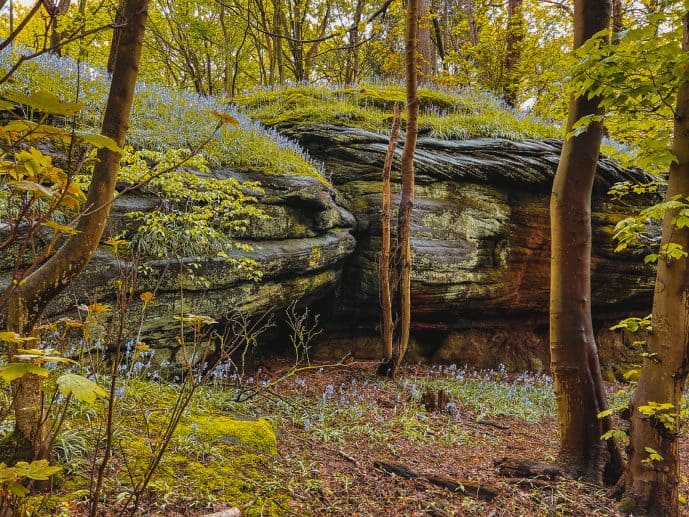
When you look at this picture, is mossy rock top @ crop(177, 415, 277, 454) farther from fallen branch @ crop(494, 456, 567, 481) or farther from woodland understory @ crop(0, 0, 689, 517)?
fallen branch @ crop(494, 456, 567, 481)

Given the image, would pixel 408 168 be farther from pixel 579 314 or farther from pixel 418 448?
pixel 418 448

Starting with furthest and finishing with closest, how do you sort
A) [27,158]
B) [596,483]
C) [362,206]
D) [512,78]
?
[512,78] < [362,206] < [596,483] < [27,158]

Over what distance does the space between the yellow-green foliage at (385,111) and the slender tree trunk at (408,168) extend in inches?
127

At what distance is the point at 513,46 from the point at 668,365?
1135cm

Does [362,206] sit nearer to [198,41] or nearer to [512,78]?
[512,78]

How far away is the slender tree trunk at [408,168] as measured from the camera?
6617 mm

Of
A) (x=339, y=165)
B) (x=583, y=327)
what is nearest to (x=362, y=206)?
(x=339, y=165)

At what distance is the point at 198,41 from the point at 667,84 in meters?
14.9

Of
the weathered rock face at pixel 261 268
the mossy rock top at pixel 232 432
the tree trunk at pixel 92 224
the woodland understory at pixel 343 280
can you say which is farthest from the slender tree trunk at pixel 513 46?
the tree trunk at pixel 92 224

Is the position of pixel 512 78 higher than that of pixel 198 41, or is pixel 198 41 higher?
pixel 198 41

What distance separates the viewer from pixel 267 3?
589 inches

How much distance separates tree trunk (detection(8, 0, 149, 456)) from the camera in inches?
79.4

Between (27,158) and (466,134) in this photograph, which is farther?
(466,134)

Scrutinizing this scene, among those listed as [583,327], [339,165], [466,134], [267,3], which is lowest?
[583,327]
